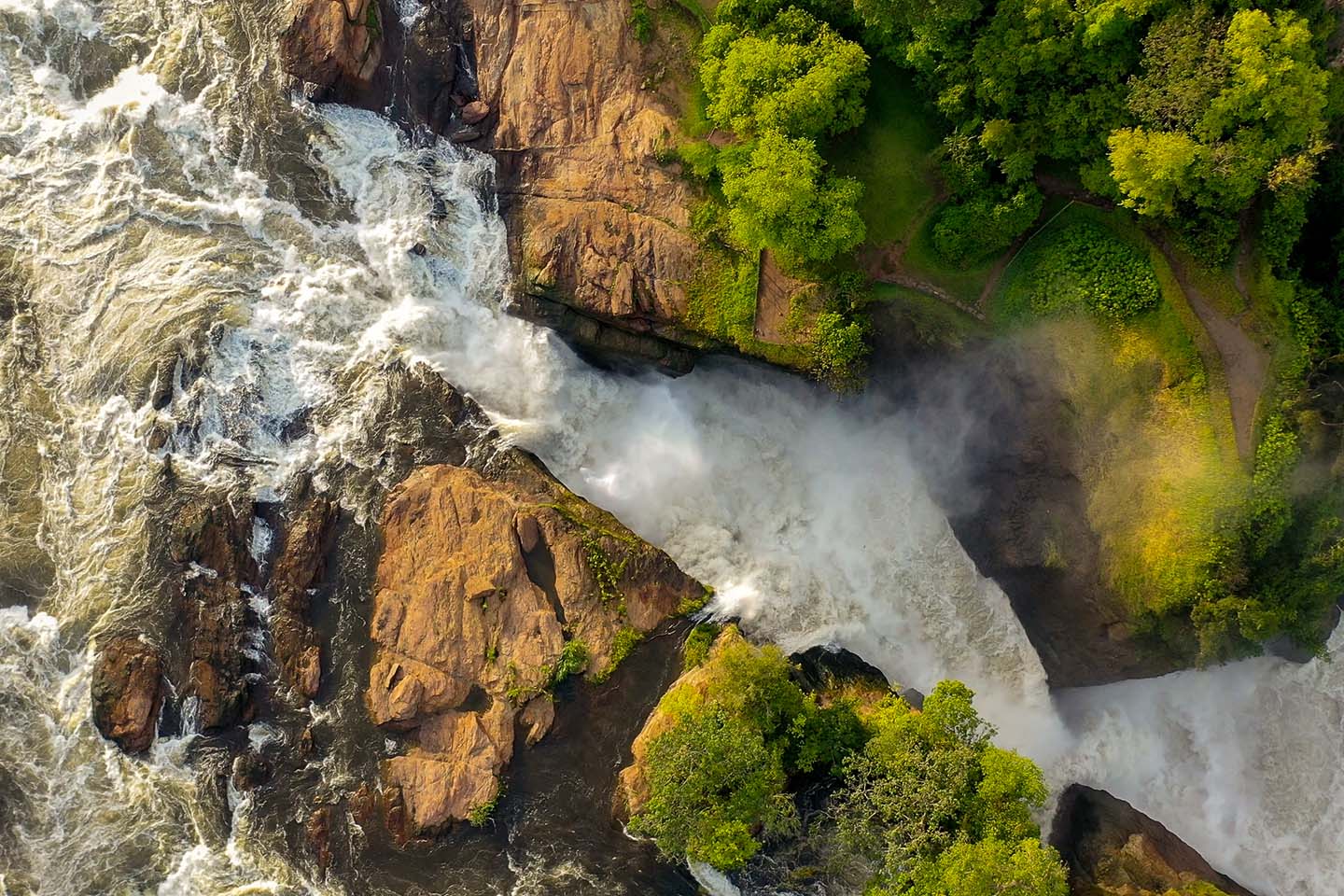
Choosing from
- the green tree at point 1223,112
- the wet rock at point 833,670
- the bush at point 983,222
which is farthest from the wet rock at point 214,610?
the green tree at point 1223,112

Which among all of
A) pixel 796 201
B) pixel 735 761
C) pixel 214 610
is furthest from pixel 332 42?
pixel 735 761

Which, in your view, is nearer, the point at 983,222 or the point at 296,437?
the point at 983,222

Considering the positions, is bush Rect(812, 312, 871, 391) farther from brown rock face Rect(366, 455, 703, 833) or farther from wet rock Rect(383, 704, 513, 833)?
wet rock Rect(383, 704, 513, 833)

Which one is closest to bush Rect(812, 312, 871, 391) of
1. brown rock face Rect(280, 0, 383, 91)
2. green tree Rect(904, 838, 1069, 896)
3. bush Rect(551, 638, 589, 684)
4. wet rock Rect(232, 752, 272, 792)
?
bush Rect(551, 638, 589, 684)

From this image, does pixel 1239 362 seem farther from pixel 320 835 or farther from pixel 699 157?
pixel 320 835

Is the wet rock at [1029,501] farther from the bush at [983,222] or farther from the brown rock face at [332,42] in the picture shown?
the brown rock face at [332,42]

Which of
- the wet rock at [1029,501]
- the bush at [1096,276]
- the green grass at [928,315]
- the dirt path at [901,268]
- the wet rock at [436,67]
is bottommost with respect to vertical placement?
the wet rock at [1029,501]

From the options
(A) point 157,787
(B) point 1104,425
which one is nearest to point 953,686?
(B) point 1104,425
